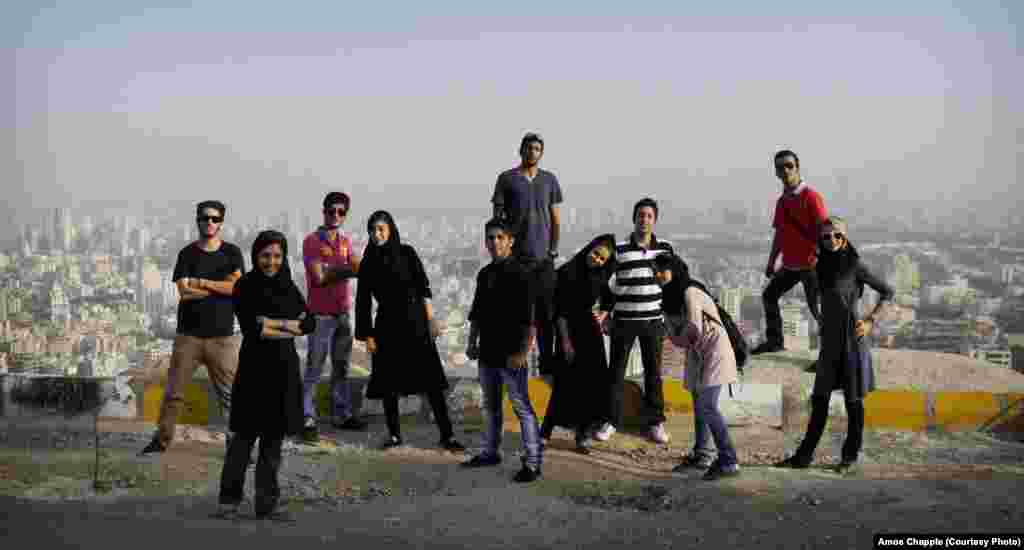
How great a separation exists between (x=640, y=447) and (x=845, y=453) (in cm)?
147

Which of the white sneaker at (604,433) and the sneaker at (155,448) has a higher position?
the white sneaker at (604,433)

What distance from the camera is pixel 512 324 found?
6348 millimetres

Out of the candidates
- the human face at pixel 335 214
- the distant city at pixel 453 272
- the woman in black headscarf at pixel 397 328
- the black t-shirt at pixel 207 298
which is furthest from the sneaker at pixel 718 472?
the distant city at pixel 453 272

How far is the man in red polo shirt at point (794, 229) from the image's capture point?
7.64 metres

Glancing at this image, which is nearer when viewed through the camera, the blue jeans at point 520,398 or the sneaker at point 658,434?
the blue jeans at point 520,398

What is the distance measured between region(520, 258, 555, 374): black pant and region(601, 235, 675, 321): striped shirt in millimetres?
494

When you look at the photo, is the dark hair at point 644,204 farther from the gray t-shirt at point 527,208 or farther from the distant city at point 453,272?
the distant city at point 453,272

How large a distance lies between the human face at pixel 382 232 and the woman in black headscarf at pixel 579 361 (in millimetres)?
1262

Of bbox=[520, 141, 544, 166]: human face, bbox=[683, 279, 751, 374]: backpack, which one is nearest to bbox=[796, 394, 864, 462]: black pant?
bbox=[683, 279, 751, 374]: backpack

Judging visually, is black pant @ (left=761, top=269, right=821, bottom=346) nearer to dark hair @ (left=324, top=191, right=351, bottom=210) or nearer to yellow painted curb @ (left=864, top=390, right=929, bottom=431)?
yellow painted curb @ (left=864, top=390, right=929, bottom=431)

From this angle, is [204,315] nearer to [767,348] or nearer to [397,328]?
[397,328]

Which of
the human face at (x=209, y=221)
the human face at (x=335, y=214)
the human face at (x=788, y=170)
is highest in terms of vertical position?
the human face at (x=788, y=170)

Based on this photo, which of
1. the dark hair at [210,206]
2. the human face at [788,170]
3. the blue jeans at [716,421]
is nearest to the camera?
the blue jeans at [716,421]

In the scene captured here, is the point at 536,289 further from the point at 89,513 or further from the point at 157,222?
the point at 157,222
